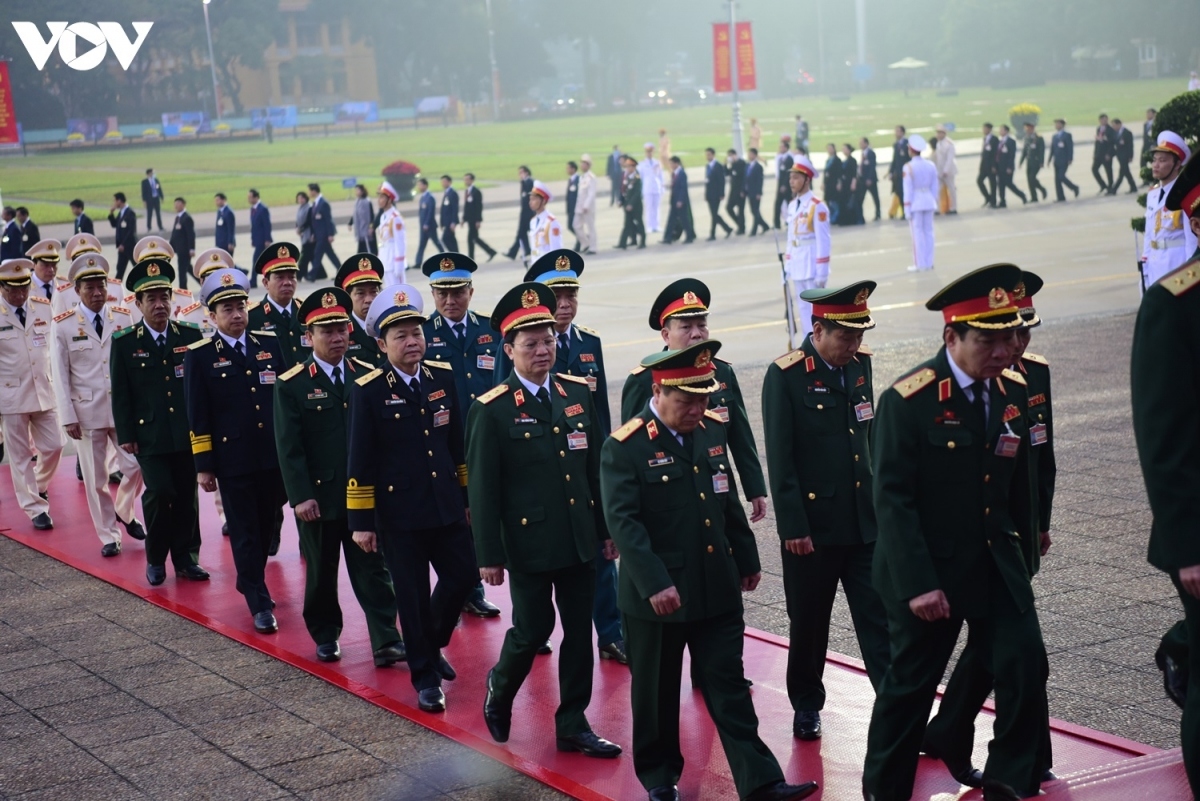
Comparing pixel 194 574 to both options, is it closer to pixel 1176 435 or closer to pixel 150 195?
pixel 1176 435

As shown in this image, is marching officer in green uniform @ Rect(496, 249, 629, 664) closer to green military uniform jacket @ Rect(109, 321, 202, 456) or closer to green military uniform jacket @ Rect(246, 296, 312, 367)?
green military uniform jacket @ Rect(246, 296, 312, 367)

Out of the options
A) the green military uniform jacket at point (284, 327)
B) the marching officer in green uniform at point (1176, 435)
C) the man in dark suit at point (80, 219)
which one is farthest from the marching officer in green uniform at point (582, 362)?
the man in dark suit at point (80, 219)

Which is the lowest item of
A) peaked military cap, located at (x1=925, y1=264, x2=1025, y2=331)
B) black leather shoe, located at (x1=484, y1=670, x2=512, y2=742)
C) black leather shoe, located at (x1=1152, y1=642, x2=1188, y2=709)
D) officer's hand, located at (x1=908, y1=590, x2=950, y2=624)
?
black leather shoe, located at (x1=484, y1=670, x2=512, y2=742)

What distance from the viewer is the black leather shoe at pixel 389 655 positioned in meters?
7.69

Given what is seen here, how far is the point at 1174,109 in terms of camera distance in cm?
1558

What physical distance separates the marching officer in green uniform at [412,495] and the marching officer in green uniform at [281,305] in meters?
3.05

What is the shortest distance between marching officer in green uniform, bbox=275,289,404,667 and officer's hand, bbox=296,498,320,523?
0.11ft

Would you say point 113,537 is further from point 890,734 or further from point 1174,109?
point 1174,109

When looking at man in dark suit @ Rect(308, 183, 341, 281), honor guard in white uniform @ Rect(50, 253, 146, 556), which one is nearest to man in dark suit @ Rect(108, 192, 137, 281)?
man in dark suit @ Rect(308, 183, 341, 281)

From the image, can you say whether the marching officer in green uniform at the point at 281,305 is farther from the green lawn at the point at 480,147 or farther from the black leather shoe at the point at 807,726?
the green lawn at the point at 480,147

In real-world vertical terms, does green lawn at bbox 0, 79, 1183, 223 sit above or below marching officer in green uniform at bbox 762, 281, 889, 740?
above

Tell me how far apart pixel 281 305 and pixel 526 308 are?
433 cm

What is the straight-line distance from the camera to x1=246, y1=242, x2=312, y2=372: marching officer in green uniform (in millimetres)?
10117

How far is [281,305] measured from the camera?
10.3m
